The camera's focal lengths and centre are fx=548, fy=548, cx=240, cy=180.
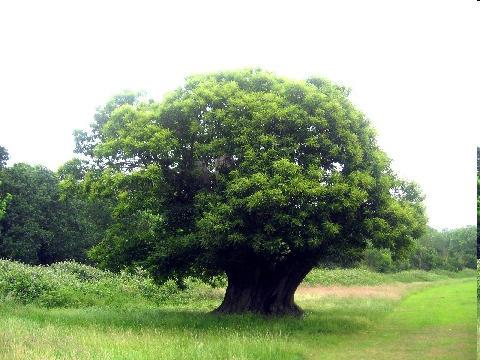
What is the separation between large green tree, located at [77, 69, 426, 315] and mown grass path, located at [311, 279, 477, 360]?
2640 mm

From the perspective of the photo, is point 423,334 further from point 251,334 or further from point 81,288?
point 81,288

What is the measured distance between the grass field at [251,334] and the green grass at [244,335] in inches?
0.8

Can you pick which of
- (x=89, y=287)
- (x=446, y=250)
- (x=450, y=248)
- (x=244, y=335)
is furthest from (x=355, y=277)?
(x=244, y=335)

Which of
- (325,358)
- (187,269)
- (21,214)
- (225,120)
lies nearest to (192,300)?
(187,269)

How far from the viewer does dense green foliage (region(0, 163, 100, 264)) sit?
29.0 metres

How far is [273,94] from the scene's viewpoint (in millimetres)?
16766

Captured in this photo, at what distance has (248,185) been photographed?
49.3 feet

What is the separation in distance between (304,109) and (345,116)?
4.71 ft

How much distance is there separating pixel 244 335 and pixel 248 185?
396 centimetres

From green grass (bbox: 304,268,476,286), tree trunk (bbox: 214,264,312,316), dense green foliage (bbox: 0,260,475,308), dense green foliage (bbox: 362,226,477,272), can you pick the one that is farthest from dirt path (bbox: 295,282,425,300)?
tree trunk (bbox: 214,264,312,316)

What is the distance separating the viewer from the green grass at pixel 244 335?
1124cm

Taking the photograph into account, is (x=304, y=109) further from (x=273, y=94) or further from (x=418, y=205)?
(x=418, y=205)

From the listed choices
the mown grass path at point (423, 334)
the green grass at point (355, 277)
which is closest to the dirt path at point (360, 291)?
the green grass at point (355, 277)

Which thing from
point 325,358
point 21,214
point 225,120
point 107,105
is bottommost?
point 325,358
